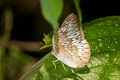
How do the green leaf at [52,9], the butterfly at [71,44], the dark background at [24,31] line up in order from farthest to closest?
the dark background at [24,31] < the green leaf at [52,9] < the butterfly at [71,44]

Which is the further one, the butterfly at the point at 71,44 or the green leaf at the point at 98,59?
the butterfly at the point at 71,44

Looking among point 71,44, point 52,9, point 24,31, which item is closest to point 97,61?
point 71,44

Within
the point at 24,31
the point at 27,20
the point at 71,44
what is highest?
the point at 27,20

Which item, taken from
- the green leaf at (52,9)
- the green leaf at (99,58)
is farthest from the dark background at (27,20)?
the green leaf at (99,58)

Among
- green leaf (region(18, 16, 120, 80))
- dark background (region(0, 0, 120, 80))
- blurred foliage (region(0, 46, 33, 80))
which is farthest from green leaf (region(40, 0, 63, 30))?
blurred foliage (region(0, 46, 33, 80))

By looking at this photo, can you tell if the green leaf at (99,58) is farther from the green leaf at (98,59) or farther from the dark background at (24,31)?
the dark background at (24,31)

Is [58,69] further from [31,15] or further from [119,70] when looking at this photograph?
[31,15]

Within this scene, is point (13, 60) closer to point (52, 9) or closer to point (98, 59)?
point (52, 9)

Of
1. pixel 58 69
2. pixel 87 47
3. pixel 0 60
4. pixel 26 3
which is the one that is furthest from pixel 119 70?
pixel 26 3
